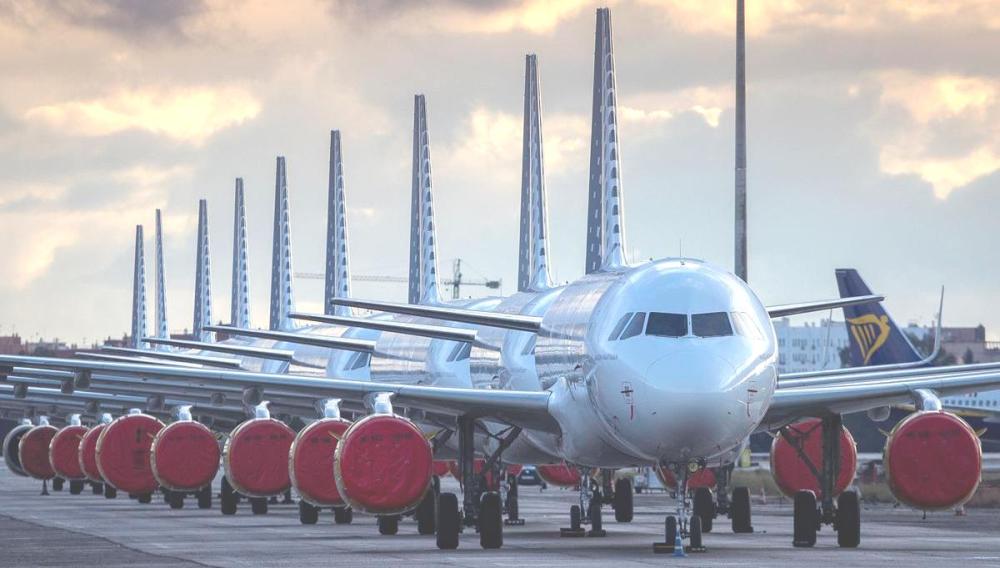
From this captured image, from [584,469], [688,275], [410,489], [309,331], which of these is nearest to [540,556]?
[410,489]

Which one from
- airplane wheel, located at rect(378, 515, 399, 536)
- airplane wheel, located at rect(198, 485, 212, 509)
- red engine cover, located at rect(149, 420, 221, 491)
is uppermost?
red engine cover, located at rect(149, 420, 221, 491)

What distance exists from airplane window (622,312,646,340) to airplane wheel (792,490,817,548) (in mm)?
5288

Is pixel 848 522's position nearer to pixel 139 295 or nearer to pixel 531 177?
pixel 531 177

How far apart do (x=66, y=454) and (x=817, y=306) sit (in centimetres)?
4654

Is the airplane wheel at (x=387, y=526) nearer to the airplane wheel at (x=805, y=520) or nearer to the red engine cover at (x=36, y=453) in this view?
the airplane wheel at (x=805, y=520)

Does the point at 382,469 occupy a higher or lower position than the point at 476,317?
lower

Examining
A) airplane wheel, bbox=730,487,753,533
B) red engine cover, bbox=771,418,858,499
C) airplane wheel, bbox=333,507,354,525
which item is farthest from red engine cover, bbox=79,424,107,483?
red engine cover, bbox=771,418,858,499

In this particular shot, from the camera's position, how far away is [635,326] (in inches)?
1133

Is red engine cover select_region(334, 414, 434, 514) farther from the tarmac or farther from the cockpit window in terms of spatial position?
the cockpit window

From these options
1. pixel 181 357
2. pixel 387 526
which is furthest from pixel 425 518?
pixel 181 357

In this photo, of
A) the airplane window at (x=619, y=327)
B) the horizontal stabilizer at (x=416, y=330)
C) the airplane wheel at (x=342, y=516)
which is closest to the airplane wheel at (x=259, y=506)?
the airplane wheel at (x=342, y=516)

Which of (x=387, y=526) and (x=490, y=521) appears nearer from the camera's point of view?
(x=490, y=521)

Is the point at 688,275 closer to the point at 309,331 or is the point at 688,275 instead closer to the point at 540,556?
the point at 540,556

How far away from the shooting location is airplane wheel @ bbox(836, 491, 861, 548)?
31.4 metres
